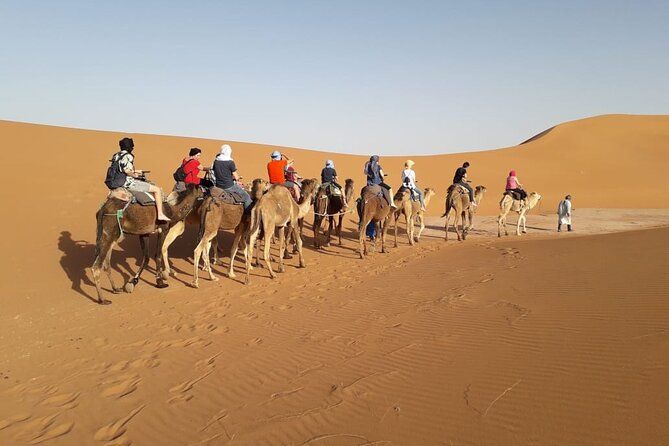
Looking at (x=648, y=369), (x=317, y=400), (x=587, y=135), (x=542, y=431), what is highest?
(x=587, y=135)

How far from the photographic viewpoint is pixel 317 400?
445 cm

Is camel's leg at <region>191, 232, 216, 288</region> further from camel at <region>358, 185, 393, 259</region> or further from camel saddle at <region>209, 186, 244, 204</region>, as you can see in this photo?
camel at <region>358, 185, 393, 259</region>

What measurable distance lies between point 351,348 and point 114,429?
290cm

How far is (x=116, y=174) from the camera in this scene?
920cm

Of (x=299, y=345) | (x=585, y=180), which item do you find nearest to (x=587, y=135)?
(x=585, y=180)

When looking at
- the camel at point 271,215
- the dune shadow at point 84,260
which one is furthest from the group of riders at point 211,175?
the dune shadow at point 84,260

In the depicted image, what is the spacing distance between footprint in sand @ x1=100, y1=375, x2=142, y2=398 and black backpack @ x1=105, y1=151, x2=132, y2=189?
16.4ft

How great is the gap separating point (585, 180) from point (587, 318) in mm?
35220

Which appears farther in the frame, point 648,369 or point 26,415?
point 26,415

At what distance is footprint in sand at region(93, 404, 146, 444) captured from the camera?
4.28 metres

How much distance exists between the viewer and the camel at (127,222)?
9.10 meters

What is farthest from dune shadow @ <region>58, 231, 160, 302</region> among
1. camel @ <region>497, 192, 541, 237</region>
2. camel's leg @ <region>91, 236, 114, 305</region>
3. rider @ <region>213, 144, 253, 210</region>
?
camel @ <region>497, 192, 541, 237</region>

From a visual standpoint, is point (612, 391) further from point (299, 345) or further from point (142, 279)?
point (142, 279)

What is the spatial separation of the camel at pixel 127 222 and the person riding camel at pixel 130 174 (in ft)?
0.88
